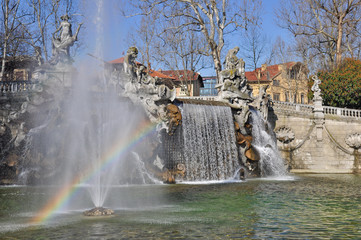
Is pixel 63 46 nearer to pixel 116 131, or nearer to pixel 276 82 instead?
pixel 116 131

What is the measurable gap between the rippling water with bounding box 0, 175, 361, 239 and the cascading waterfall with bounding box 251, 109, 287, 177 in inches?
335

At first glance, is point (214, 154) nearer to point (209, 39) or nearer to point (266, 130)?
point (266, 130)

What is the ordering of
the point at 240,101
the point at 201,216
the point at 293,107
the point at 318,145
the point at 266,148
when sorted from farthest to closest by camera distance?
the point at 293,107, the point at 318,145, the point at 240,101, the point at 266,148, the point at 201,216

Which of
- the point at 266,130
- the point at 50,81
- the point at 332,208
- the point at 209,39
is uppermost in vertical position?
the point at 209,39

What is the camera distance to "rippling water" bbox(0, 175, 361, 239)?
9875 millimetres

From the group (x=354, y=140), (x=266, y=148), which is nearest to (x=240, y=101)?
(x=266, y=148)

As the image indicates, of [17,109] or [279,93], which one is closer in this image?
[17,109]

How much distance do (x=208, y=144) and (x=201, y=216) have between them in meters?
12.1

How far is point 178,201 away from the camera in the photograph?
48.8 feet

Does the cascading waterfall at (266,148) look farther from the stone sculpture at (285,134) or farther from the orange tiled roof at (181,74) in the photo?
the orange tiled roof at (181,74)

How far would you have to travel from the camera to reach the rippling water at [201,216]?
32.4 feet

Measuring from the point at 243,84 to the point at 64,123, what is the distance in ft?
39.0

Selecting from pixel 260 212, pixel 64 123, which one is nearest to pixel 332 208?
pixel 260 212

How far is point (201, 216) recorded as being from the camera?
11953 millimetres
